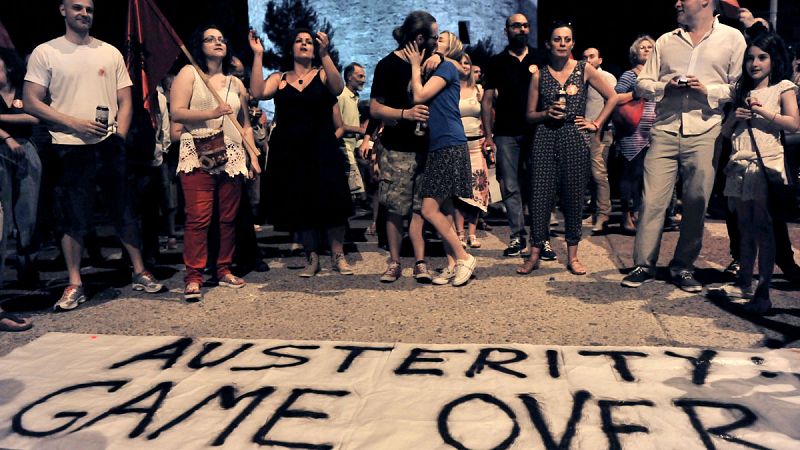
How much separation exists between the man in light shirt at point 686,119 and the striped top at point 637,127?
1952 mm

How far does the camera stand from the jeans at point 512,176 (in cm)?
613

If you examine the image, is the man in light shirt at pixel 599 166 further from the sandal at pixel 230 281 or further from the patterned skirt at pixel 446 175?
the sandal at pixel 230 281

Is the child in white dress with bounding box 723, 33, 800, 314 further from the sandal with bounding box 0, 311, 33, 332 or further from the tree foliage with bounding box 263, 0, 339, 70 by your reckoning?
the tree foliage with bounding box 263, 0, 339, 70

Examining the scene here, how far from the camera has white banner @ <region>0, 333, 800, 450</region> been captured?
8.93 ft

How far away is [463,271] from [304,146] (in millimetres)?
1491

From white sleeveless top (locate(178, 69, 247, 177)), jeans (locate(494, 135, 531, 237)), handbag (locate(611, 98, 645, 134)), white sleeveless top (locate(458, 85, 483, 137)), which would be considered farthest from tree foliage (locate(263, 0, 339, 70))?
white sleeveless top (locate(178, 69, 247, 177))

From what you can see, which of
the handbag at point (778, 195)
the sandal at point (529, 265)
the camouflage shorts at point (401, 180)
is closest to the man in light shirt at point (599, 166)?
the sandal at point (529, 265)

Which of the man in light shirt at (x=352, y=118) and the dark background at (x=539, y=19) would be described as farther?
the dark background at (x=539, y=19)

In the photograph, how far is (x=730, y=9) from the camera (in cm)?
570

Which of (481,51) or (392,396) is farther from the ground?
(481,51)

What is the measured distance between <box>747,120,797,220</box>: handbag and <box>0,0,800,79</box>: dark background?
16.0 feet

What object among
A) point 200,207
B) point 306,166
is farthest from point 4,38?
point 306,166

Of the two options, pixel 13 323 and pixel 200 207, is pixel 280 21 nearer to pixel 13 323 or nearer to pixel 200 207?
pixel 200 207

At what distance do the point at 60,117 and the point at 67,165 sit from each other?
1.12 feet
